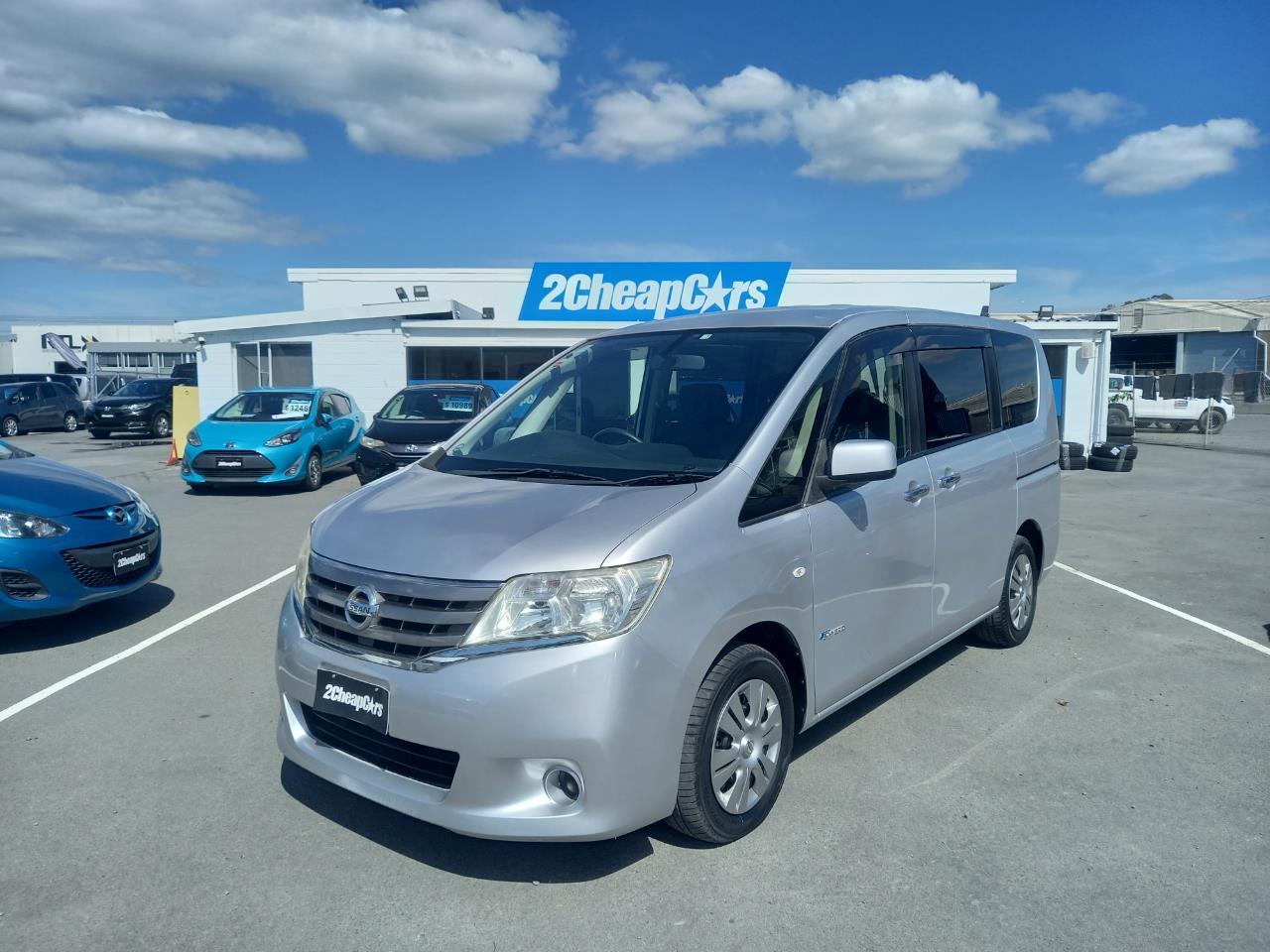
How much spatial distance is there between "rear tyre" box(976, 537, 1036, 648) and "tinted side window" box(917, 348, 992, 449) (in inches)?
37.4

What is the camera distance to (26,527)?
5.80m

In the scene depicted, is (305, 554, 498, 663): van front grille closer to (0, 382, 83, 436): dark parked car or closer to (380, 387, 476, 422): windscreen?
(380, 387, 476, 422): windscreen

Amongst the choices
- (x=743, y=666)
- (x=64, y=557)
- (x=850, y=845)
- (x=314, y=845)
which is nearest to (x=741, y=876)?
(x=850, y=845)

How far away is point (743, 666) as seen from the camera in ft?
11.1

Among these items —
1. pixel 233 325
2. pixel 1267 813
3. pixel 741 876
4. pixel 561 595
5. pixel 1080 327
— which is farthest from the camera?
pixel 233 325

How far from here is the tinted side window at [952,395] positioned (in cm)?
482

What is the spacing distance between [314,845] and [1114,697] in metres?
4.10

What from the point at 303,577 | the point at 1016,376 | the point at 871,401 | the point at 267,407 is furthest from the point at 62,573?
the point at 267,407

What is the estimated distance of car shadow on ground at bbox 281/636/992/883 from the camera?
338 centimetres

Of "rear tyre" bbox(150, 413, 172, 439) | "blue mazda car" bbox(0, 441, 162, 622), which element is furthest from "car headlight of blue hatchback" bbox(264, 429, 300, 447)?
"rear tyre" bbox(150, 413, 172, 439)

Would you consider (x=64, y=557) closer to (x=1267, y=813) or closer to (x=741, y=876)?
(x=741, y=876)

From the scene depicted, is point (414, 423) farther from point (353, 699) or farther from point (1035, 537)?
point (353, 699)

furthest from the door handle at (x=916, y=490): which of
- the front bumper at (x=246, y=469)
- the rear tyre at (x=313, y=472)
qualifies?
the rear tyre at (x=313, y=472)

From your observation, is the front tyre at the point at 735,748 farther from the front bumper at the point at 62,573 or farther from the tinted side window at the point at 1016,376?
the front bumper at the point at 62,573
